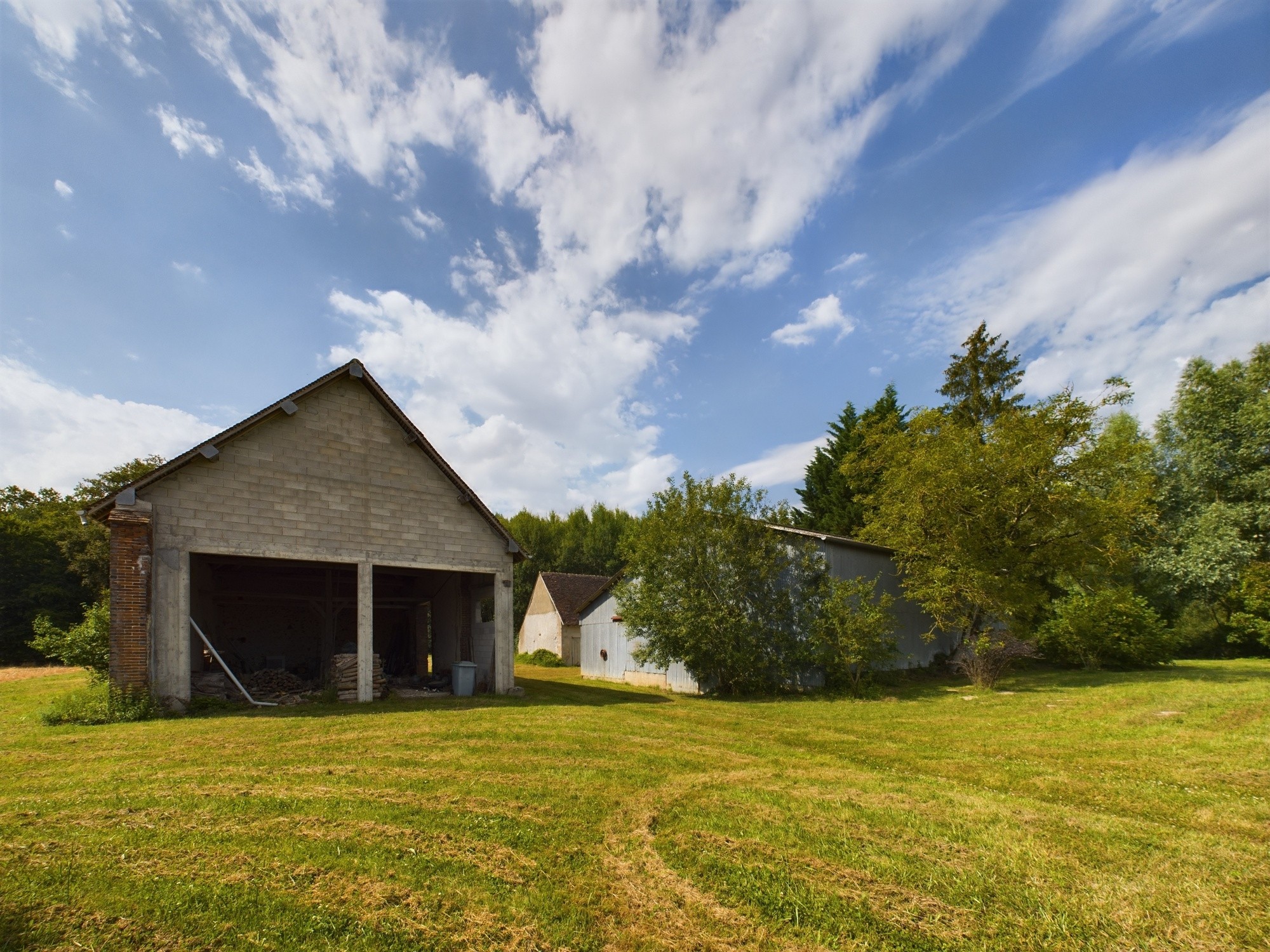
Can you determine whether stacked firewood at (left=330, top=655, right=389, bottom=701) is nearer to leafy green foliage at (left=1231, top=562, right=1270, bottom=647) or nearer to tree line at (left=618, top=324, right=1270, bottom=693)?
tree line at (left=618, top=324, right=1270, bottom=693)

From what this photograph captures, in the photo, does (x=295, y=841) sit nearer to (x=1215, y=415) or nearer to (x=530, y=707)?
(x=530, y=707)

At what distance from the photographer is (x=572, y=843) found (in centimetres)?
532

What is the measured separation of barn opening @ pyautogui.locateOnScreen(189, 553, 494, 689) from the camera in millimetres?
17516

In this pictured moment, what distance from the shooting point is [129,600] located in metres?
11.3

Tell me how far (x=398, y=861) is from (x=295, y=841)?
3.28 ft

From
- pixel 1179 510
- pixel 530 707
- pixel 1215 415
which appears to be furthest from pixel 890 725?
pixel 1215 415

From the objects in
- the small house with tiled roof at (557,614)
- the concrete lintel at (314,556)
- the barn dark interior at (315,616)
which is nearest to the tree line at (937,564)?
the concrete lintel at (314,556)

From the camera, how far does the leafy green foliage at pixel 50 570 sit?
3197cm

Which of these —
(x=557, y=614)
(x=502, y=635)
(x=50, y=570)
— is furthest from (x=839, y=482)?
(x=50, y=570)

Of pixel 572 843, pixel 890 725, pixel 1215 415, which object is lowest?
pixel 890 725

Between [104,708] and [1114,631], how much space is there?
89.4ft

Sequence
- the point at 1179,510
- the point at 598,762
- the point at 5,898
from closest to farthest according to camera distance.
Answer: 1. the point at 5,898
2. the point at 598,762
3. the point at 1179,510

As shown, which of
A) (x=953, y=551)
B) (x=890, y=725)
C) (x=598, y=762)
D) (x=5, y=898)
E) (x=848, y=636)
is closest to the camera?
(x=5, y=898)

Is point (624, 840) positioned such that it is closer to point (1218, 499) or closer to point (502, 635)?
point (502, 635)
